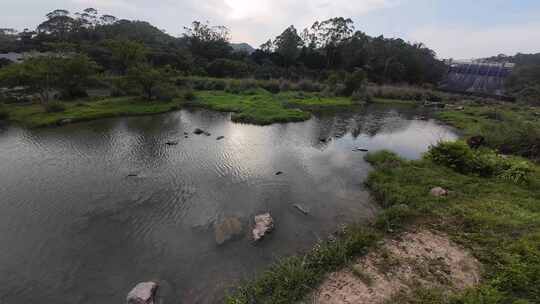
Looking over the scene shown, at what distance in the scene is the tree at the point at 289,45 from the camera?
5109cm

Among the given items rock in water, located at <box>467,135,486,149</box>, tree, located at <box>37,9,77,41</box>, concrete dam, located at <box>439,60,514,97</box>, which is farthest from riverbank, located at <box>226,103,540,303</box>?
tree, located at <box>37,9,77,41</box>

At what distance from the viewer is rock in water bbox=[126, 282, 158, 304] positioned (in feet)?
15.1

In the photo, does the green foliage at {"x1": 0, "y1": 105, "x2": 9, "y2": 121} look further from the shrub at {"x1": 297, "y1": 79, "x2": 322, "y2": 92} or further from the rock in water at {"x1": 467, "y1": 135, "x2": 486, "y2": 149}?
the rock in water at {"x1": 467, "y1": 135, "x2": 486, "y2": 149}

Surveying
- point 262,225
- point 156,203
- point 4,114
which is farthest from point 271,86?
point 262,225

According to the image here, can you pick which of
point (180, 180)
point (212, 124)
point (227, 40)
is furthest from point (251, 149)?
point (227, 40)

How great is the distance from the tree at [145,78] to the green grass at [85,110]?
129cm

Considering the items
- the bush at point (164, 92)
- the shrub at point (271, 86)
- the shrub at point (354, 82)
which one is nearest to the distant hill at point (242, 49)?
the shrub at point (271, 86)

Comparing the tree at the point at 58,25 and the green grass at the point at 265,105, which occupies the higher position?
the tree at the point at 58,25

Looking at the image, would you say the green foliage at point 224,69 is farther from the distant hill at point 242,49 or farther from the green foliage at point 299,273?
the green foliage at point 299,273

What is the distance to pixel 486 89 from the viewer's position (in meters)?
46.4

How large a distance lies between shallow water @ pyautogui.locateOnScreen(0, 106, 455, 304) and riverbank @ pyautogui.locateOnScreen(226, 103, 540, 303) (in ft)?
3.20

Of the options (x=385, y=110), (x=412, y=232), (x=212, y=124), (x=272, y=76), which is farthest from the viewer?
(x=272, y=76)

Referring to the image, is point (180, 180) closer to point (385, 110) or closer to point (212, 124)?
point (212, 124)

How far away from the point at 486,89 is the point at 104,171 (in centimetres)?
6643
